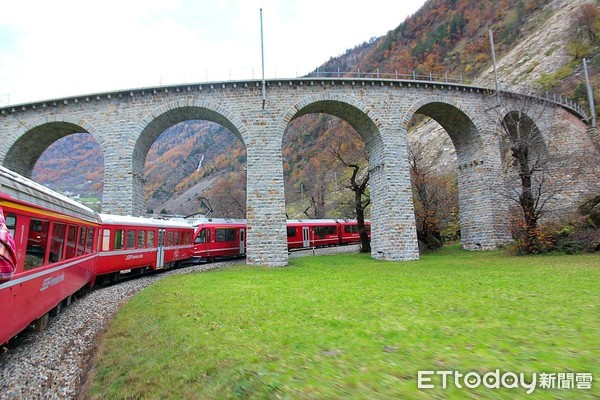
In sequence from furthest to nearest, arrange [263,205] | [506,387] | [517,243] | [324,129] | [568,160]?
[324,129]
[568,160]
[263,205]
[517,243]
[506,387]

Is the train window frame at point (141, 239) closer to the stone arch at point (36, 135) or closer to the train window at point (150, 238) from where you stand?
the train window at point (150, 238)

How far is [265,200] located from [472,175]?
12579mm

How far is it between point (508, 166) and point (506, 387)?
2532 cm

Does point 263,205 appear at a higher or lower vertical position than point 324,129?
lower

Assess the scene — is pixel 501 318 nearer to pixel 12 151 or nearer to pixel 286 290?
pixel 286 290

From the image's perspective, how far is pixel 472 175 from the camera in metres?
19.7

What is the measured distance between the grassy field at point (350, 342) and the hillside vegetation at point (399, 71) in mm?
18376

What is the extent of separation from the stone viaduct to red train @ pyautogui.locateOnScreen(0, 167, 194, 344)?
6219 millimetres

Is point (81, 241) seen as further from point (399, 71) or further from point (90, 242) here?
point (399, 71)

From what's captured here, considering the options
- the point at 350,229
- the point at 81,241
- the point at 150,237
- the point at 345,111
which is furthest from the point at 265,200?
the point at 350,229

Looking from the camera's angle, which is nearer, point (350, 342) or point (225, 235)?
point (350, 342)

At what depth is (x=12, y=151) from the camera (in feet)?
56.6

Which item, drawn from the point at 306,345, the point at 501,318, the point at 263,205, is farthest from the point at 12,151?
the point at 501,318

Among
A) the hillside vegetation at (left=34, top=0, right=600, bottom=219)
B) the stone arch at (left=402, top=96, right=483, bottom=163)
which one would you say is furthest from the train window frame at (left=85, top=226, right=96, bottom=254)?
the hillside vegetation at (left=34, top=0, right=600, bottom=219)
